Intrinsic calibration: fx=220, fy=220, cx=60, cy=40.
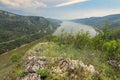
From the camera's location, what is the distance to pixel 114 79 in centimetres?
3078

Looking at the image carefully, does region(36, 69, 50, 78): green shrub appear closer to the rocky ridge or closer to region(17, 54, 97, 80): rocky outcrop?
the rocky ridge

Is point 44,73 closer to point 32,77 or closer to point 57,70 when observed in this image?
point 32,77

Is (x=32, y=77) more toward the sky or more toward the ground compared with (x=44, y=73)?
more toward the ground

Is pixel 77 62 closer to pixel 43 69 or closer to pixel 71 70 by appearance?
pixel 71 70

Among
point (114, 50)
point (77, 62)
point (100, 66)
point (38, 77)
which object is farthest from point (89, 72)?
point (114, 50)

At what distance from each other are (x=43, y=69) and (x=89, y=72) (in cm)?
595

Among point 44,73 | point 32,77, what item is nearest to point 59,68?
point 44,73

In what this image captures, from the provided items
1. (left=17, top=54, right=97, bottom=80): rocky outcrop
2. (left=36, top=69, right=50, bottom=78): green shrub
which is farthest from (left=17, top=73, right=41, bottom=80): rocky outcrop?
(left=36, top=69, right=50, bottom=78): green shrub

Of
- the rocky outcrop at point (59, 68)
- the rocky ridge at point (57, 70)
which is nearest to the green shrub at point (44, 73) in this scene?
the rocky ridge at point (57, 70)

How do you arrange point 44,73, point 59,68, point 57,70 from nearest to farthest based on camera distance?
point 44,73
point 57,70
point 59,68

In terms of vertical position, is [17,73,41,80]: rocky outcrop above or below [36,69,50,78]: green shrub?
below

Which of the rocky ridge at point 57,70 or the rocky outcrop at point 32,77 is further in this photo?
the rocky ridge at point 57,70

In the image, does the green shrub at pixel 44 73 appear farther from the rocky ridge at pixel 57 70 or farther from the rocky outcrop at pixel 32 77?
the rocky outcrop at pixel 32 77

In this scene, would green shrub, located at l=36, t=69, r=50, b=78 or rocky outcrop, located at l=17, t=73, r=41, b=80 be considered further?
green shrub, located at l=36, t=69, r=50, b=78
